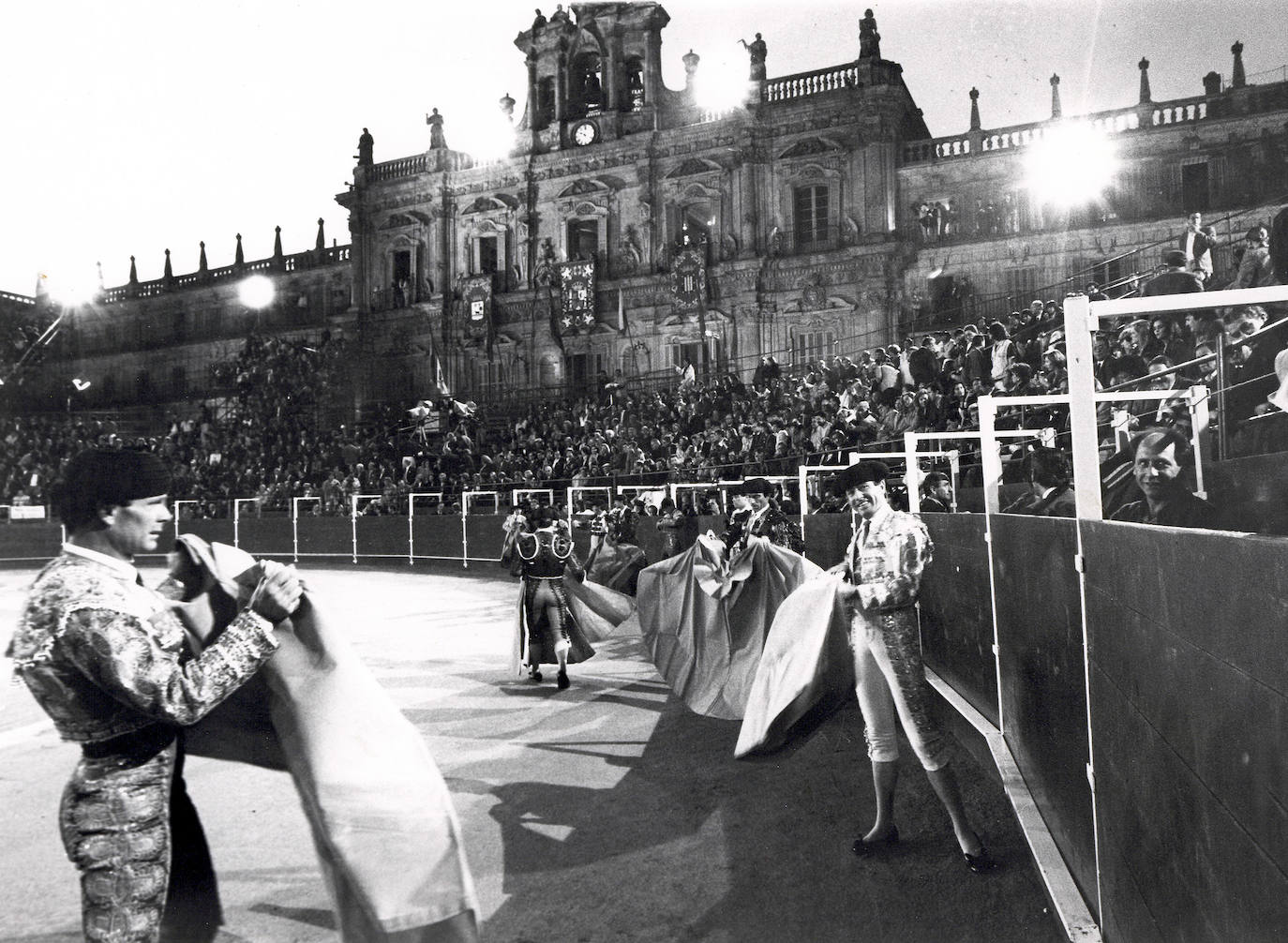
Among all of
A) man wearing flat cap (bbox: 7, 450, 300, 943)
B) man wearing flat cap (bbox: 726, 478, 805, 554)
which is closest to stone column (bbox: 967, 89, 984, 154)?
man wearing flat cap (bbox: 726, 478, 805, 554)

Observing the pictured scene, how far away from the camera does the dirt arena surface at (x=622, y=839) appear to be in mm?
4074

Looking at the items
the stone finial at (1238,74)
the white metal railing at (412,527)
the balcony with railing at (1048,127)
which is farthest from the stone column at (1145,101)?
the white metal railing at (412,527)

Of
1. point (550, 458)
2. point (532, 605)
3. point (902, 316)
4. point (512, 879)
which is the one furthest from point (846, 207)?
point (512, 879)

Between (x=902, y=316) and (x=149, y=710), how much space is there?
2928 centimetres

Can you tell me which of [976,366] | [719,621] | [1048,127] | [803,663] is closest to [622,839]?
[803,663]

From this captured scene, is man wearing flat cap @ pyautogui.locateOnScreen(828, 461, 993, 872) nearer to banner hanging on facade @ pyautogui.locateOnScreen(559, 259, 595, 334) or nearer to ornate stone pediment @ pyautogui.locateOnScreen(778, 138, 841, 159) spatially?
ornate stone pediment @ pyautogui.locateOnScreen(778, 138, 841, 159)

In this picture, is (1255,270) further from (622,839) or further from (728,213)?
(728,213)

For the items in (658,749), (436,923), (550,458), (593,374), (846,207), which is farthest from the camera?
(593,374)

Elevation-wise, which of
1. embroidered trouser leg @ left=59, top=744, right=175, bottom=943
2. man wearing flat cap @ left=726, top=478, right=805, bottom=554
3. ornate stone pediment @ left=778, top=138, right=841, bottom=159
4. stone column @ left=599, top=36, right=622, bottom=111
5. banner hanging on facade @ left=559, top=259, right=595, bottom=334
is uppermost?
stone column @ left=599, top=36, right=622, bottom=111

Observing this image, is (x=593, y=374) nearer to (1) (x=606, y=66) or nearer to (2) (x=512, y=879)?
(1) (x=606, y=66)

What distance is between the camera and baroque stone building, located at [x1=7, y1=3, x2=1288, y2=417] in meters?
28.2

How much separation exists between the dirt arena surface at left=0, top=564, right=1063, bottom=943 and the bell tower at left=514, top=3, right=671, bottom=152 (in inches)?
1182

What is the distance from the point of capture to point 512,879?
4570 millimetres

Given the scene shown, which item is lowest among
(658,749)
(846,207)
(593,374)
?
(658,749)
